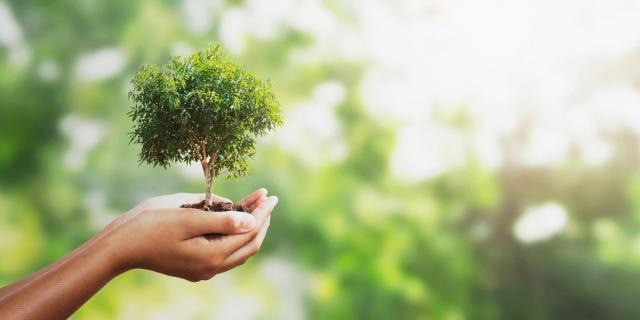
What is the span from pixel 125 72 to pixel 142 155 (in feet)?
6.54

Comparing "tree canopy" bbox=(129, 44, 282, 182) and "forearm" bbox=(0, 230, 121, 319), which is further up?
"tree canopy" bbox=(129, 44, 282, 182)

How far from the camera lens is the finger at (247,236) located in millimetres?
2336

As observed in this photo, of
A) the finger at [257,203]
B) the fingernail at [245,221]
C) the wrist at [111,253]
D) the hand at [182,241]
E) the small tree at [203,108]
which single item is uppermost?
the small tree at [203,108]

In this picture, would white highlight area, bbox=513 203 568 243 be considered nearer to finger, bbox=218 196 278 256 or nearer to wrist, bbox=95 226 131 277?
finger, bbox=218 196 278 256

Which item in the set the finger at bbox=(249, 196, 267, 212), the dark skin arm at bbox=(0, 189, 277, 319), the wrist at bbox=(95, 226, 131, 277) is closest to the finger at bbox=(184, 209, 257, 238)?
the dark skin arm at bbox=(0, 189, 277, 319)

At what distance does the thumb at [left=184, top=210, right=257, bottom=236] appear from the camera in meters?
2.23

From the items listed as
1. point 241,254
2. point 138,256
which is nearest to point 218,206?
point 241,254

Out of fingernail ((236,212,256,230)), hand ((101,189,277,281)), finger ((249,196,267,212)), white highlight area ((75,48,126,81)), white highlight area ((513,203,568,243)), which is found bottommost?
hand ((101,189,277,281))

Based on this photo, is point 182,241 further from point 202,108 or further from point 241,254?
point 202,108

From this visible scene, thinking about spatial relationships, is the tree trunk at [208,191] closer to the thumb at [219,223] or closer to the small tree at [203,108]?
the small tree at [203,108]

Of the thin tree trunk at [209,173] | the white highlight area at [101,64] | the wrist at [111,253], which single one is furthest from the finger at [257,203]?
the white highlight area at [101,64]

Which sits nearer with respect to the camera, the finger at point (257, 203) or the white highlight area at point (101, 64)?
the finger at point (257, 203)

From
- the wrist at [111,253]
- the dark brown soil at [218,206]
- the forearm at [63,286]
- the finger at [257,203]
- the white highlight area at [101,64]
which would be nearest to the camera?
the forearm at [63,286]

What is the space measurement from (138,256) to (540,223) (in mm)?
3508
